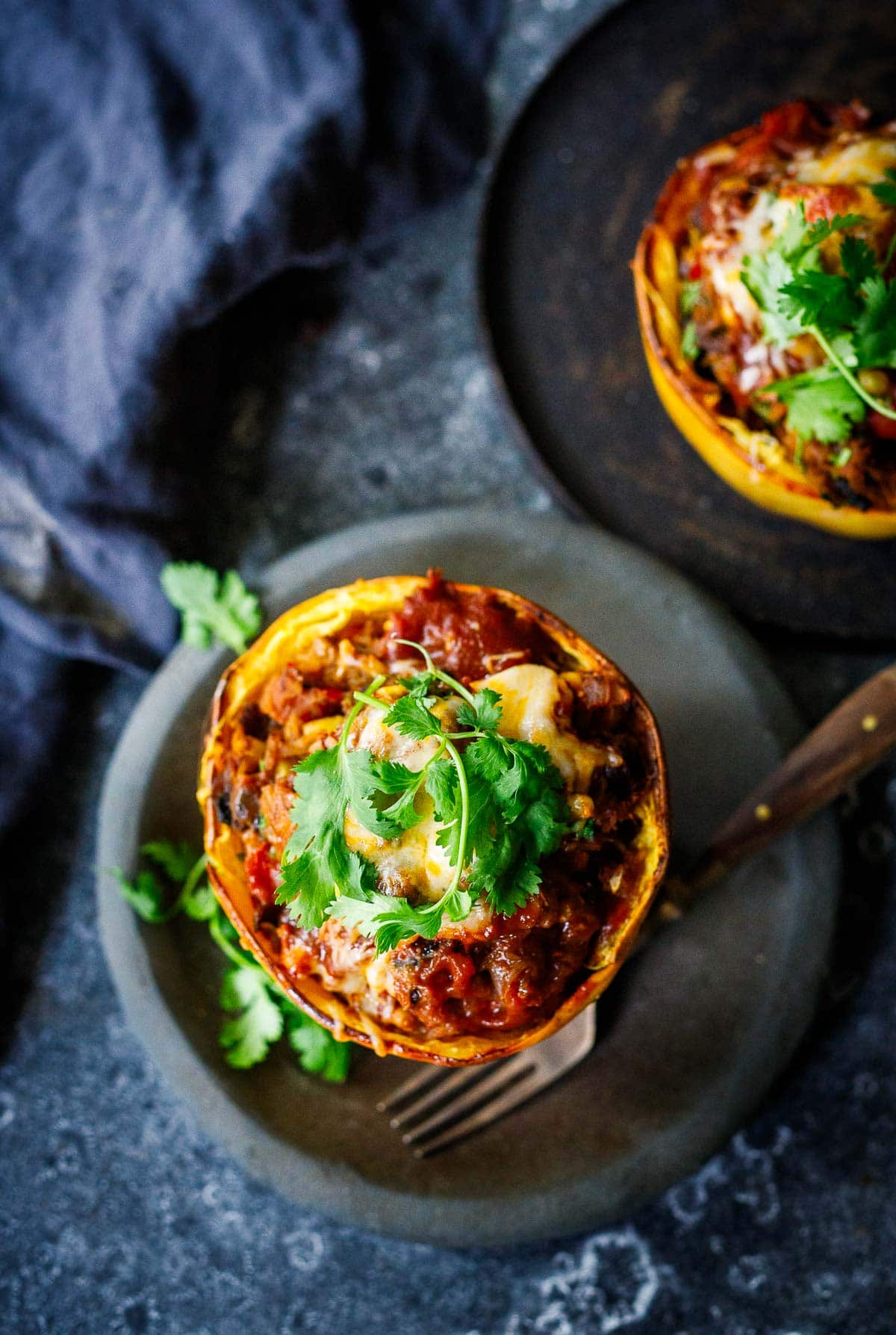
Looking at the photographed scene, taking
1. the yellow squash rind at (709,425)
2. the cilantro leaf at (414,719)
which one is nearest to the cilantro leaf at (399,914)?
the cilantro leaf at (414,719)

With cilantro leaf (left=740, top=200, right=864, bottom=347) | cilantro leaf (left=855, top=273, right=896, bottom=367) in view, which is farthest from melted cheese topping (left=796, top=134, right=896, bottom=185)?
cilantro leaf (left=855, top=273, right=896, bottom=367)

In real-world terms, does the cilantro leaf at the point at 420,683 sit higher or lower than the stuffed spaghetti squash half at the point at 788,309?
lower

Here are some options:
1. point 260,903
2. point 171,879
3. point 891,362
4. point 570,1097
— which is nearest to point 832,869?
point 570,1097

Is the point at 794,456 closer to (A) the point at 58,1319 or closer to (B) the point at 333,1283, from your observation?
(B) the point at 333,1283

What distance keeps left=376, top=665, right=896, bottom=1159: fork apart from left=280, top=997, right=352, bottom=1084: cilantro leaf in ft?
0.45

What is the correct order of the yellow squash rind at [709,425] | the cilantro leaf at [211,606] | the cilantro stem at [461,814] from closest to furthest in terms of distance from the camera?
the cilantro stem at [461,814] → the yellow squash rind at [709,425] → the cilantro leaf at [211,606]

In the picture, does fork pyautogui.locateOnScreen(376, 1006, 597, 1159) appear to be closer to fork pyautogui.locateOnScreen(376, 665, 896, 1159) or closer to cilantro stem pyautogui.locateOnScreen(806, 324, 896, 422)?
fork pyautogui.locateOnScreen(376, 665, 896, 1159)

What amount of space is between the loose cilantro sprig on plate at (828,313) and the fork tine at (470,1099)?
1.42m

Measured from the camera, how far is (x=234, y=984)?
2.38m

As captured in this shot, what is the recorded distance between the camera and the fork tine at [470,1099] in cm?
239

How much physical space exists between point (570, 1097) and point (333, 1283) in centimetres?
71

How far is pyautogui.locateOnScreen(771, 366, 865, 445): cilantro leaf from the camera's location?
2.13 metres

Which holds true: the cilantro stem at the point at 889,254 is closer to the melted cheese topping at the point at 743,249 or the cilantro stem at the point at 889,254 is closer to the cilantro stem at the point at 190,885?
the melted cheese topping at the point at 743,249

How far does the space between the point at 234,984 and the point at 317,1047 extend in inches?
8.4
